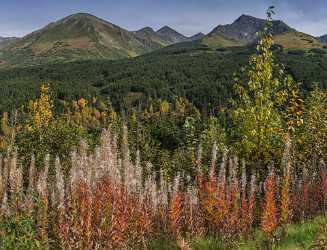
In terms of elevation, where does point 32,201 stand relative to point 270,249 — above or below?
above

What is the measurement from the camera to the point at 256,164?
A: 15.0 meters

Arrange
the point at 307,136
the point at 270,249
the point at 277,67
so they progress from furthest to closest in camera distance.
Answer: the point at 307,136
the point at 277,67
the point at 270,249

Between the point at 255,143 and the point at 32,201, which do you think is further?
the point at 255,143

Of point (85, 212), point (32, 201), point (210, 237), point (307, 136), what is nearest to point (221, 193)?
point (210, 237)

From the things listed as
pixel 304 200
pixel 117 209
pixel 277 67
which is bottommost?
pixel 304 200

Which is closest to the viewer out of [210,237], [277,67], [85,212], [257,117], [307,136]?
[85,212]

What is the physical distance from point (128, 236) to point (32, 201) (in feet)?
6.46

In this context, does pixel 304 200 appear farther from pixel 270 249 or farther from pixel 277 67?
pixel 277 67

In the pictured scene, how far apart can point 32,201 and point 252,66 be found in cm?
948

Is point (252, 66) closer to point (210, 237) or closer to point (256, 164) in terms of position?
point (256, 164)

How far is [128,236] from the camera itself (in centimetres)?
796

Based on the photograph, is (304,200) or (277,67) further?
(277,67)

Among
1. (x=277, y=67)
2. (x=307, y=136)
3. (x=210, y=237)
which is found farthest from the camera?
(x=307, y=136)

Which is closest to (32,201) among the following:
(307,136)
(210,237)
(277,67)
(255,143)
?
(210,237)
